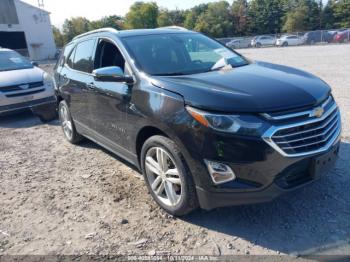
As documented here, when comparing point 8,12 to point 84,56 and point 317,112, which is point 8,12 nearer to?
point 84,56

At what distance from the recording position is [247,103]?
2.70 m

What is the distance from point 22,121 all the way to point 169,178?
6.11m

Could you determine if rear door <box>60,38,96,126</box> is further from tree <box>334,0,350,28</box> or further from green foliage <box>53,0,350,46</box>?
tree <box>334,0,350,28</box>

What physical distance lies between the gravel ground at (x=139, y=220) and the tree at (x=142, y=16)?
81.0 m

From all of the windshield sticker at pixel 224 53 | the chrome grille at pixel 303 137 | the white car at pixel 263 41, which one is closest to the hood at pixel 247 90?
the chrome grille at pixel 303 137

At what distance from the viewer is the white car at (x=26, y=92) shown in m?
7.75

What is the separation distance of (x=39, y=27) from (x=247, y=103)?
4501 centimetres

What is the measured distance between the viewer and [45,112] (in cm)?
794

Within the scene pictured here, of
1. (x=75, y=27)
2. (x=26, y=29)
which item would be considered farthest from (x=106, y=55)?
(x=75, y=27)

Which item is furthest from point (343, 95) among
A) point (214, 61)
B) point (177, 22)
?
point (177, 22)

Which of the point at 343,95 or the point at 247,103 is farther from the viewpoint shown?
the point at 343,95

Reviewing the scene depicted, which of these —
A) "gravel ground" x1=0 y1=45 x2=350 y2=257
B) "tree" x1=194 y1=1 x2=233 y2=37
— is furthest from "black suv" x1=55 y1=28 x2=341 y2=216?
"tree" x1=194 y1=1 x2=233 y2=37

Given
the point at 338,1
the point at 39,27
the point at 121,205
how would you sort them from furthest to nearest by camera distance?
the point at 338,1
the point at 39,27
the point at 121,205

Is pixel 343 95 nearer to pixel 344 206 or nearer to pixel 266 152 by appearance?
pixel 344 206
